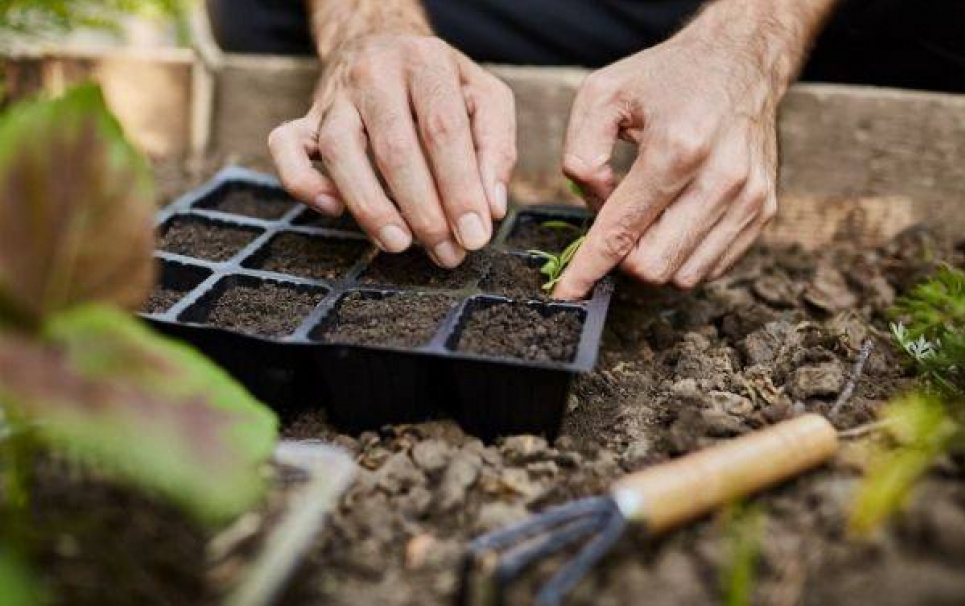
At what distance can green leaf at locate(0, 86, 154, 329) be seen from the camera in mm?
1069

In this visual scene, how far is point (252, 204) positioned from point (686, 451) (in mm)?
1184

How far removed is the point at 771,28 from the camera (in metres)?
2.22

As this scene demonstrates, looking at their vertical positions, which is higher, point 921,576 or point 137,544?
point 921,576

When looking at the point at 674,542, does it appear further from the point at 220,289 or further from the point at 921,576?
the point at 220,289

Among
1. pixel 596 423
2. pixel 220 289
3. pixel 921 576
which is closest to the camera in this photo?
pixel 921 576

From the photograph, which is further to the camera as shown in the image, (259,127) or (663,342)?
(259,127)

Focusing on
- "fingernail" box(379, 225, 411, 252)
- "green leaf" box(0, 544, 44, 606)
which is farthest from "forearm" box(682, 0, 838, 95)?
"green leaf" box(0, 544, 44, 606)

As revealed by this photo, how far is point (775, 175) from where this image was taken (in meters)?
1.96

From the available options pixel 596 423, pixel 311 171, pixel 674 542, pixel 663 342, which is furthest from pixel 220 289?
pixel 674 542

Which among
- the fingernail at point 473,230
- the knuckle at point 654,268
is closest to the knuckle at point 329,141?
the fingernail at point 473,230

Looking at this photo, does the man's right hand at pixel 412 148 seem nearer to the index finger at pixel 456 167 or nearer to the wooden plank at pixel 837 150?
the index finger at pixel 456 167

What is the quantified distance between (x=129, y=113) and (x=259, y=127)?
1.38 ft

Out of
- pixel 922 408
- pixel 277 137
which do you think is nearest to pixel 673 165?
pixel 922 408

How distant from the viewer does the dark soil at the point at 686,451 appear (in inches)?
44.2
